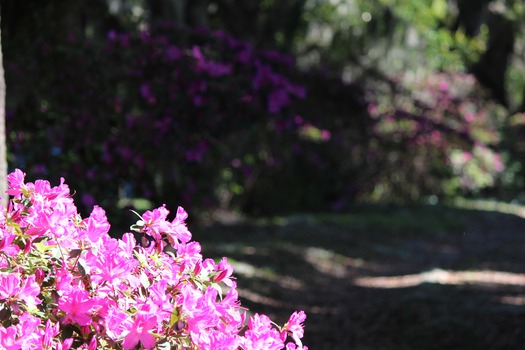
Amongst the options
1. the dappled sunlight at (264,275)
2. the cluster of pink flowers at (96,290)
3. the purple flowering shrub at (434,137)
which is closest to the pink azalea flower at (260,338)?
the cluster of pink flowers at (96,290)

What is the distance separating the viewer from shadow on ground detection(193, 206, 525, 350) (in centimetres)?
684

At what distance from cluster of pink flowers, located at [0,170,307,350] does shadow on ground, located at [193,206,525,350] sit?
3875mm

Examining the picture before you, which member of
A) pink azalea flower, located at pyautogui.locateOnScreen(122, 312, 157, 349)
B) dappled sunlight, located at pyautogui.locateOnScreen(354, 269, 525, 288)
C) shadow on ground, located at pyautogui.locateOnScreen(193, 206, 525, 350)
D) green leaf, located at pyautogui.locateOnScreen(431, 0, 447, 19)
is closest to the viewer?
pink azalea flower, located at pyautogui.locateOnScreen(122, 312, 157, 349)

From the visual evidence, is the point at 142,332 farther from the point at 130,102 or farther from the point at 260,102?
the point at 260,102

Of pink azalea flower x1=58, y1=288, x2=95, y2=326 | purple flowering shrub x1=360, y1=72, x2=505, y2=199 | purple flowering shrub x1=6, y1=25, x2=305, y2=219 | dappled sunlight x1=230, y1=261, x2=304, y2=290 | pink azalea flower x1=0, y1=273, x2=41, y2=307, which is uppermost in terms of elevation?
purple flowering shrub x1=360, y1=72, x2=505, y2=199

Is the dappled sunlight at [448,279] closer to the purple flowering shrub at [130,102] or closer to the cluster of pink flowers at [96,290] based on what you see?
the purple flowering shrub at [130,102]

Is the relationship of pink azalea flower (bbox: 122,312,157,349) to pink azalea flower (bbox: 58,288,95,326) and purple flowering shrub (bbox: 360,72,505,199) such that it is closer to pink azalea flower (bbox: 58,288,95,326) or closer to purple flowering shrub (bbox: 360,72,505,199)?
pink azalea flower (bbox: 58,288,95,326)

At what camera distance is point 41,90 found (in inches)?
298

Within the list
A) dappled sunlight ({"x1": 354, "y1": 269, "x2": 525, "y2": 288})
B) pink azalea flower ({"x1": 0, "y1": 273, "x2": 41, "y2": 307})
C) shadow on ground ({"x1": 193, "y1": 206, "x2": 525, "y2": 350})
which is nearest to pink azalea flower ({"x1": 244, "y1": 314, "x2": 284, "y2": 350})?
pink azalea flower ({"x1": 0, "y1": 273, "x2": 41, "y2": 307})

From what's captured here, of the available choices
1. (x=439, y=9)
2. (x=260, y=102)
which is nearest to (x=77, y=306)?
(x=260, y=102)

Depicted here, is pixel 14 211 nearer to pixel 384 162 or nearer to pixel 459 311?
pixel 459 311

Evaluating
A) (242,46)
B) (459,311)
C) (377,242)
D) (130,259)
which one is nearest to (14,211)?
(130,259)

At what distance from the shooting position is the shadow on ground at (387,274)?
6.84 m

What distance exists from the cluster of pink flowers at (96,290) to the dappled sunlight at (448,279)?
6.79 metres
